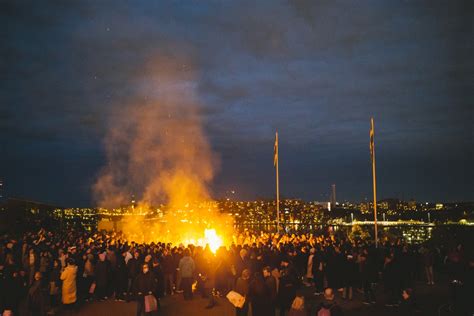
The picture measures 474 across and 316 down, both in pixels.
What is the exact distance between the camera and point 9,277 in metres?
10.8

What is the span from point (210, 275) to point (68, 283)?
5.25 meters

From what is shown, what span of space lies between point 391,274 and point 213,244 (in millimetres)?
17601

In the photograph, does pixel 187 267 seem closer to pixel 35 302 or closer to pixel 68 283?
pixel 68 283

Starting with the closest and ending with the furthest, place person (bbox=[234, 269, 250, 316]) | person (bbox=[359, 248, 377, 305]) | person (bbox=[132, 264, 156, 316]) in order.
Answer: person (bbox=[234, 269, 250, 316]) → person (bbox=[132, 264, 156, 316]) → person (bbox=[359, 248, 377, 305])

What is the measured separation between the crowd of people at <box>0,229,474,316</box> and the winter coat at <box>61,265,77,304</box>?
0.09ft

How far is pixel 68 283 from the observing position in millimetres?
12500

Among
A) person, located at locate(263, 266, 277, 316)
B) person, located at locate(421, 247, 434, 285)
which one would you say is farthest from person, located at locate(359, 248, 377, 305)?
person, located at locate(263, 266, 277, 316)

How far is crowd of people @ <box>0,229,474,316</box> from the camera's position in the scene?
1048cm

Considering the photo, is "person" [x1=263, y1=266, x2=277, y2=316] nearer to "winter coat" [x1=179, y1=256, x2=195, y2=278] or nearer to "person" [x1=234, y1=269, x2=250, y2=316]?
"person" [x1=234, y1=269, x2=250, y2=316]

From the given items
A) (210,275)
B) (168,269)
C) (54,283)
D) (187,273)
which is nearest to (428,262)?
(210,275)

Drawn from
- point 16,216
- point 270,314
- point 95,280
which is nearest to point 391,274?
point 270,314

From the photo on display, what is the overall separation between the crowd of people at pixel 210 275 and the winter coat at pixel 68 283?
0.03 meters

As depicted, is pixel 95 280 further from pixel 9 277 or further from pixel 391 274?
pixel 391 274

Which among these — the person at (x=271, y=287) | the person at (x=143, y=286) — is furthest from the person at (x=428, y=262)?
the person at (x=143, y=286)
